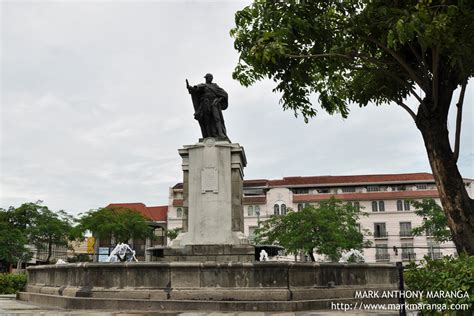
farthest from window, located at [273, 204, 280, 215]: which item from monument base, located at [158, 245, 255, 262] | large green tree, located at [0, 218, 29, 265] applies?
monument base, located at [158, 245, 255, 262]

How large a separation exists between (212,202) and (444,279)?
7.17 meters

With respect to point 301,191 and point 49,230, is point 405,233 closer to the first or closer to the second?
point 301,191

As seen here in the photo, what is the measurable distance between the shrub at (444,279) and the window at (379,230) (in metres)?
56.9

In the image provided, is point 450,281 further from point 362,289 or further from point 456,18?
point 456,18

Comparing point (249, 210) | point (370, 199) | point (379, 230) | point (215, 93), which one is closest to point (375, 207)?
point (370, 199)

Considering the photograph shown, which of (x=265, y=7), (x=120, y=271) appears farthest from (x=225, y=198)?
(x=265, y=7)

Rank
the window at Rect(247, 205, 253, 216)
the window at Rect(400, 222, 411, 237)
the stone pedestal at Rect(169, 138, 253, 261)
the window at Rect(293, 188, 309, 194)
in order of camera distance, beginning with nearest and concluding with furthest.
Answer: the stone pedestal at Rect(169, 138, 253, 261) < the window at Rect(400, 222, 411, 237) < the window at Rect(247, 205, 253, 216) < the window at Rect(293, 188, 309, 194)

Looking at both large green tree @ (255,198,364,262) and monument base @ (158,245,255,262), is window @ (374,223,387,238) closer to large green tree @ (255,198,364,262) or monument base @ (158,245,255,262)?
large green tree @ (255,198,364,262)

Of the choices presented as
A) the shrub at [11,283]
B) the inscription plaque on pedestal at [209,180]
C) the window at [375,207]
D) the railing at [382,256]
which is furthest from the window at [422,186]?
the inscription plaque on pedestal at [209,180]

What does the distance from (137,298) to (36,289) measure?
4492 mm

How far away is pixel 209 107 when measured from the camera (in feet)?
43.4

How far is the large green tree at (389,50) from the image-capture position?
28.2 feet

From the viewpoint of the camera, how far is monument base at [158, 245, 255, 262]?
Answer: 11.4 meters

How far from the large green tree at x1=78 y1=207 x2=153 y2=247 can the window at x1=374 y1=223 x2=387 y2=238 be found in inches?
1234
